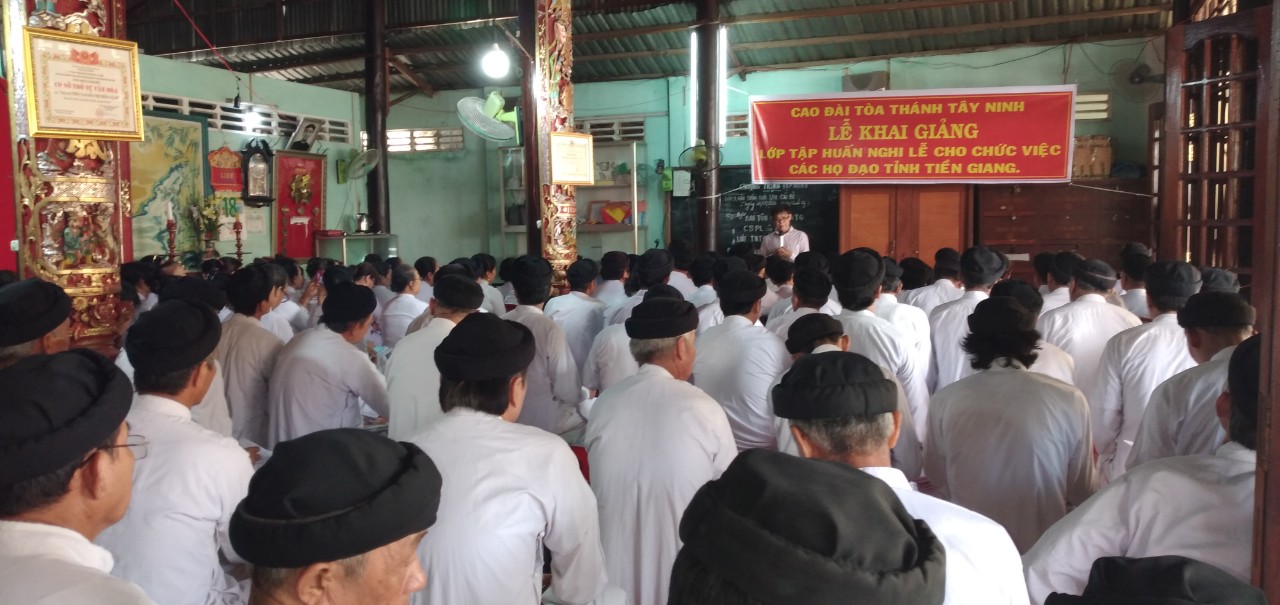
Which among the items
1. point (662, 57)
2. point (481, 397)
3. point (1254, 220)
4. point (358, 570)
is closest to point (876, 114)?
point (662, 57)

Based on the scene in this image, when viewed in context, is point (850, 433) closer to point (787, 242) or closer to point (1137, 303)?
point (1137, 303)

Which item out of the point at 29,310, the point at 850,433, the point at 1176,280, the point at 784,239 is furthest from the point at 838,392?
the point at 784,239

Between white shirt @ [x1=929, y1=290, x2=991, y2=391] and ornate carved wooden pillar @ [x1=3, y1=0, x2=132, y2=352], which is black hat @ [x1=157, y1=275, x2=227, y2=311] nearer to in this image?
ornate carved wooden pillar @ [x1=3, y1=0, x2=132, y2=352]

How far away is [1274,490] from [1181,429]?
118cm

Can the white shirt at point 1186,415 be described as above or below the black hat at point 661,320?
below

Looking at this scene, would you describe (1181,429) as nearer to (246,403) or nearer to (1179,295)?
(1179,295)

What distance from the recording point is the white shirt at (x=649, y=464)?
2.64 m

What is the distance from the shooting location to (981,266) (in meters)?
4.78

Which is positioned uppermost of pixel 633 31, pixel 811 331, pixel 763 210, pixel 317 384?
pixel 633 31

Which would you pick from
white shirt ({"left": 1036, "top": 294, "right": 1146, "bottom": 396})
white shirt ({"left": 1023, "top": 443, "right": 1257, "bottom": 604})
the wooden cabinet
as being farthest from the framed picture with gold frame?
the wooden cabinet

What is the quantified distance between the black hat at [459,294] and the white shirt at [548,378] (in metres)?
0.41

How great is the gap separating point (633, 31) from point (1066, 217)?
5.34 metres

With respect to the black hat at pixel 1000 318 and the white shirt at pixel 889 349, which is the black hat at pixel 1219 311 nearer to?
the black hat at pixel 1000 318

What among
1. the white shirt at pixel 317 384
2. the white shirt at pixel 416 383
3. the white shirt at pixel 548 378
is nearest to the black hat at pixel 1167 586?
the white shirt at pixel 416 383
